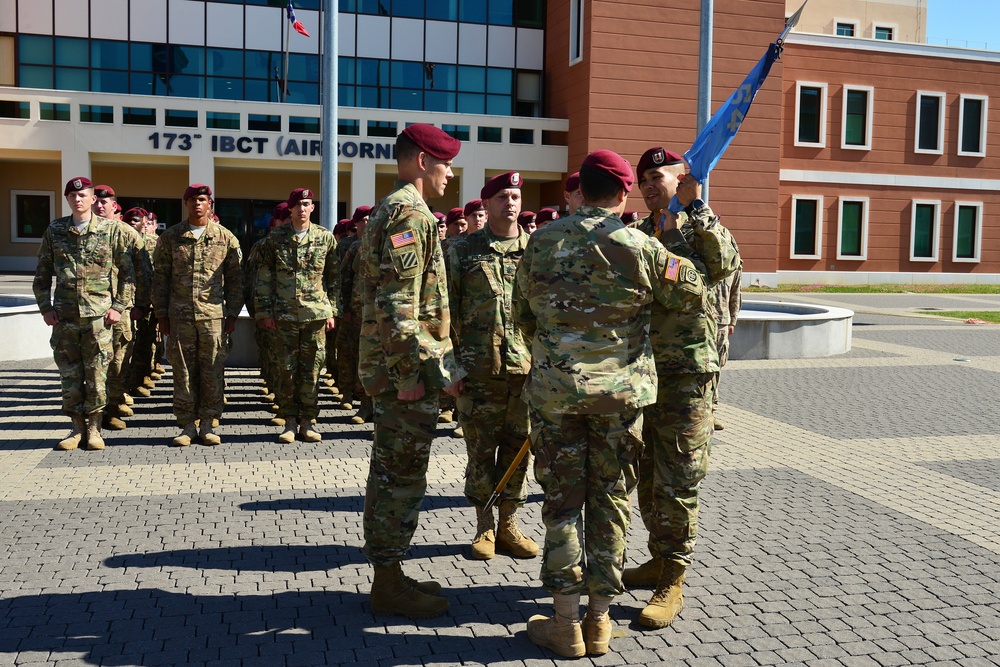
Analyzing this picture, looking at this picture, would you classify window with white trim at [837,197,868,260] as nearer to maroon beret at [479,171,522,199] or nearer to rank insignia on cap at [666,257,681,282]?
maroon beret at [479,171,522,199]

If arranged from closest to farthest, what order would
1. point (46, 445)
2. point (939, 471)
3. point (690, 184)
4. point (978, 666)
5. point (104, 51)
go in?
point (978, 666) → point (690, 184) → point (939, 471) → point (46, 445) → point (104, 51)

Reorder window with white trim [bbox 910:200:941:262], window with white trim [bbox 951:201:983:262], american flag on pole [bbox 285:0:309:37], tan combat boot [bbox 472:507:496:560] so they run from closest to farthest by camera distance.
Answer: tan combat boot [bbox 472:507:496:560] → american flag on pole [bbox 285:0:309:37] → window with white trim [bbox 910:200:941:262] → window with white trim [bbox 951:201:983:262]

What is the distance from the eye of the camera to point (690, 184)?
4.60 m

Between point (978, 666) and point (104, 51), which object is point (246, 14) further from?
point (978, 666)

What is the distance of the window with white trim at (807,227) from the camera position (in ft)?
124

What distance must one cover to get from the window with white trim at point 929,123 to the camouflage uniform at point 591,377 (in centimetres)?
3946

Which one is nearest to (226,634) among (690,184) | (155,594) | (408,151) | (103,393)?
(155,594)

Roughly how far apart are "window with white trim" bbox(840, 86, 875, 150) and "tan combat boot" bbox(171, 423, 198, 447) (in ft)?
115

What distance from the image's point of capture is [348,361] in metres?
10.4

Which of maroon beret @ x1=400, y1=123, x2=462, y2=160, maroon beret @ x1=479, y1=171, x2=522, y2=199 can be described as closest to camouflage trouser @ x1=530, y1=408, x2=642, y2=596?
maroon beret @ x1=400, y1=123, x2=462, y2=160

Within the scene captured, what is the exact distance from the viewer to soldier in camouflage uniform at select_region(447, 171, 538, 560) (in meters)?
5.52

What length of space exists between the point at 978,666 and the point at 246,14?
115ft

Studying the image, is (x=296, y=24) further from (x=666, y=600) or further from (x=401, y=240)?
(x=666, y=600)

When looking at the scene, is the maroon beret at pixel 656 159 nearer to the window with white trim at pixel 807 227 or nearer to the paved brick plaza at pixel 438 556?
the paved brick plaza at pixel 438 556
